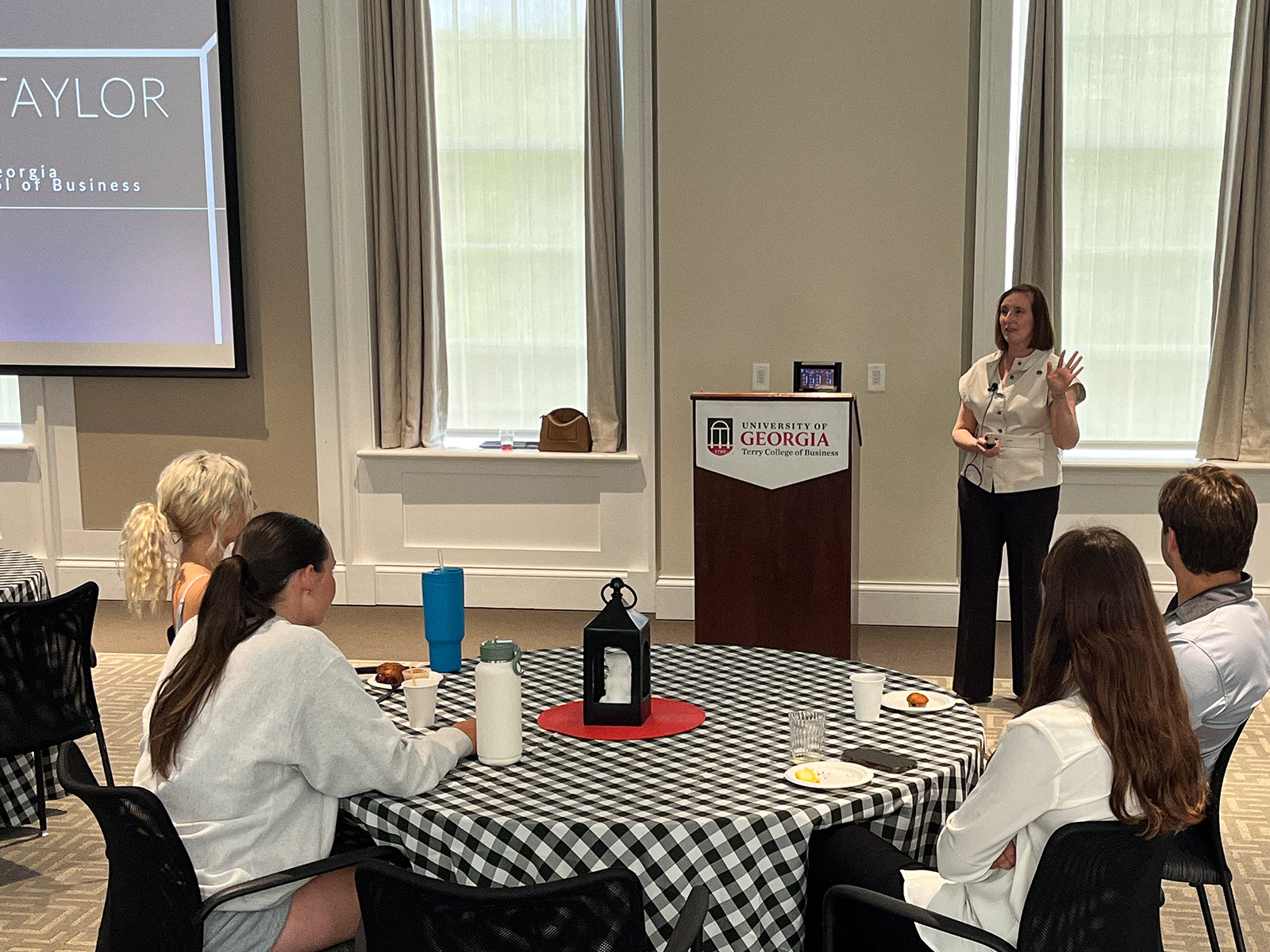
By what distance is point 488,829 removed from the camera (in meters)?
2.10

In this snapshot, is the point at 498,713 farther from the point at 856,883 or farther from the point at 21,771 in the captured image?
the point at 21,771

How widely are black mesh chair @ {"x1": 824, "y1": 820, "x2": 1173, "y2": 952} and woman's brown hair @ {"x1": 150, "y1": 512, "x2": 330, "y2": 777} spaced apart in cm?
113

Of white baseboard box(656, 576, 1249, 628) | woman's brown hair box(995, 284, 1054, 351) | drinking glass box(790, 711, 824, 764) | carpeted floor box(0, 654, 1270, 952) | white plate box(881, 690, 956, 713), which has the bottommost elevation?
carpeted floor box(0, 654, 1270, 952)

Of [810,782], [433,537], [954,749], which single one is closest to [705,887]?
[810,782]

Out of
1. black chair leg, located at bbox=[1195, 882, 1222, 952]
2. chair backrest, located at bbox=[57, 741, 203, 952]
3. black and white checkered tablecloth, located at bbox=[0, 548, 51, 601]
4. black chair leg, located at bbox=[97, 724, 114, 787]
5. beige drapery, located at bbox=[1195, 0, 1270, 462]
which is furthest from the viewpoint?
beige drapery, located at bbox=[1195, 0, 1270, 462]

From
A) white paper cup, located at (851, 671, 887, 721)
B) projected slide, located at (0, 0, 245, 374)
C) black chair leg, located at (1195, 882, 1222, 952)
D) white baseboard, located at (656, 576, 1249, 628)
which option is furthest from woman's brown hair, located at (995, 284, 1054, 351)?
projected slide, located at (0, 0, 245, 374)

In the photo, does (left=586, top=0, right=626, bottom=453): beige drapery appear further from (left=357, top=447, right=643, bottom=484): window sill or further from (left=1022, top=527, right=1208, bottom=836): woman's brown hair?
(left=1022, top=527, right=1208, bottom=836): woman's brown hair

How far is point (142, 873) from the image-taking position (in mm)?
2084

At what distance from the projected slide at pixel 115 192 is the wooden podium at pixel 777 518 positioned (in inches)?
121

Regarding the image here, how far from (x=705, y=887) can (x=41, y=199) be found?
19.5ft

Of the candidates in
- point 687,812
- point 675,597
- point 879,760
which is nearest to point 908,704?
point 879,760

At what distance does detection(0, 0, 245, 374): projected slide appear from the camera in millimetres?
6348

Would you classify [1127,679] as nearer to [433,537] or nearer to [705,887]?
[705,887]

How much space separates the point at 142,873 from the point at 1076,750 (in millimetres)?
1526
